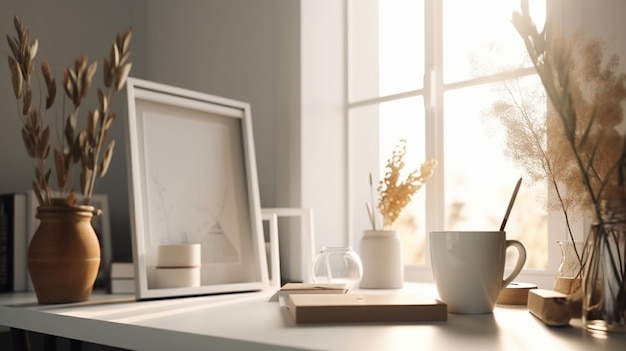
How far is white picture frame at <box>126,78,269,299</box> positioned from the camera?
5.15 ft

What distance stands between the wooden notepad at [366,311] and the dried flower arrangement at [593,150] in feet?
0.79

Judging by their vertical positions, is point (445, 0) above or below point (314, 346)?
above

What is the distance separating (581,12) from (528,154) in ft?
1.41

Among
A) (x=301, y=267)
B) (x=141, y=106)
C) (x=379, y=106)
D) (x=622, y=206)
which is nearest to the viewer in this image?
(x=622, y=206)

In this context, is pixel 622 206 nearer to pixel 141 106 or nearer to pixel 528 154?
pixel 528 154

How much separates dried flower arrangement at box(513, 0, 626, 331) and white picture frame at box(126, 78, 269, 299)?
0.84 m

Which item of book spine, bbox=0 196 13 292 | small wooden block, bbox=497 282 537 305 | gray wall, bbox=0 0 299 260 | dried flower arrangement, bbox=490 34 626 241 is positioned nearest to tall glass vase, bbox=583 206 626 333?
dried flower arrangement, bbox=490 34 626 241

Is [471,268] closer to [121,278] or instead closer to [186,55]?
[121,278]

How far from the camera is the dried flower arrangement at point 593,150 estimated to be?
100cm

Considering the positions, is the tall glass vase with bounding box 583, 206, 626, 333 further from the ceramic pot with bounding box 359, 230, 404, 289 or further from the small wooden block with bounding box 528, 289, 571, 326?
the ceramic pot with bounding box 359, 230, 404, 289

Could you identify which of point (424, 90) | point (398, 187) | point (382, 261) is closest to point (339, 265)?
point (382, 261)

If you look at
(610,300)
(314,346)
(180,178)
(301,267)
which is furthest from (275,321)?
(301,267)

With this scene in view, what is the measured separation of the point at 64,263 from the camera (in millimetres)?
1500

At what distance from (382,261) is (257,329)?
31.3 inches
